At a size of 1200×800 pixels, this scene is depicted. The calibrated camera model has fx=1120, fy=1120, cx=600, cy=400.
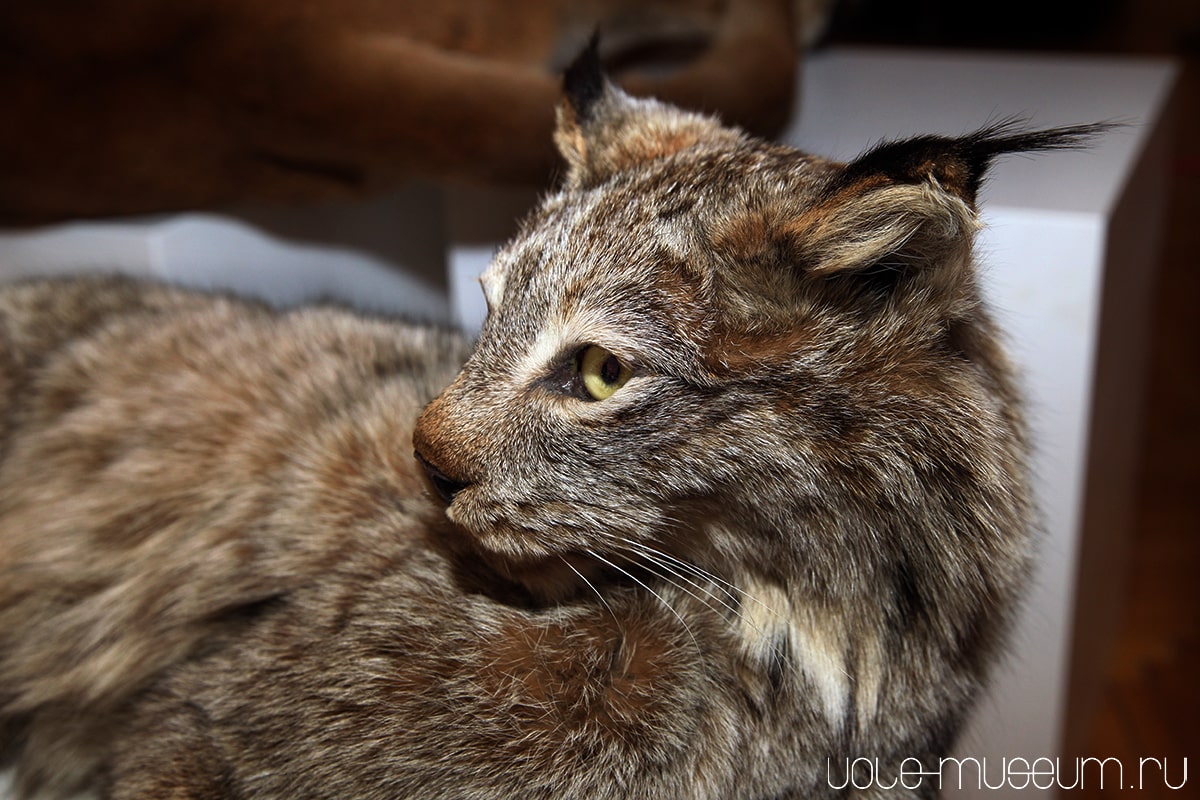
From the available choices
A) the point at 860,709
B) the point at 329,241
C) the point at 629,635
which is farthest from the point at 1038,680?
the point at 329,241

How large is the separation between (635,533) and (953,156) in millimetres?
331

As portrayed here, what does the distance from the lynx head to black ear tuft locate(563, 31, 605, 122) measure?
0.58 ft

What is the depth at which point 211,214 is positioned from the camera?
1.59 meters

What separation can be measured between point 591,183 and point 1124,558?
1.64m

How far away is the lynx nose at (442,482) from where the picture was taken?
0.82m

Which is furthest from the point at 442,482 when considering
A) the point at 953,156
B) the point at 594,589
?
the point at 953,156

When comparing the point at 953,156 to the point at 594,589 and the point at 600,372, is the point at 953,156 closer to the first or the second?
the point at 600,372

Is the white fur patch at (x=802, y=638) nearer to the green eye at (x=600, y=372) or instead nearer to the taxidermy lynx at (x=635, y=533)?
the taxidermy lynx at (x=635, y=533)

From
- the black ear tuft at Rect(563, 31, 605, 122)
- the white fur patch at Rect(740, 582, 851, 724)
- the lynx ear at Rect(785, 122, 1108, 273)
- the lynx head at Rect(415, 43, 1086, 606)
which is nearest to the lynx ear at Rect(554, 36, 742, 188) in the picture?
the black ear tuft at Rect(563, 31, 605, 122)

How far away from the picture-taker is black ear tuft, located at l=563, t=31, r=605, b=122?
0.99 m

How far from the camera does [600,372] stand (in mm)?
806

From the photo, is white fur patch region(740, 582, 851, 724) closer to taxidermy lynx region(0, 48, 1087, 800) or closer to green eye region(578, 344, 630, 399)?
taxidermy lynx region(0, 48, 1087, 800)

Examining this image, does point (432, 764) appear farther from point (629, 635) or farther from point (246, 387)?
point (246, 387)

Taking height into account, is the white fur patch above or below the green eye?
below
